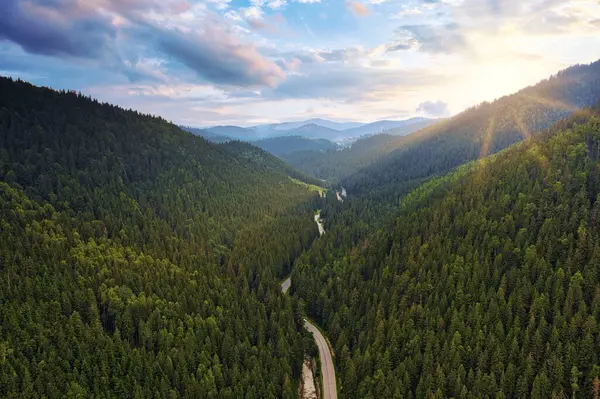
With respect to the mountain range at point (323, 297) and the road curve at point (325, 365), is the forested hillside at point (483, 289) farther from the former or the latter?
the road curve at point (325, 365)

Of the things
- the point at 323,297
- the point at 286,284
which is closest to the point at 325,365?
the point at 323,297

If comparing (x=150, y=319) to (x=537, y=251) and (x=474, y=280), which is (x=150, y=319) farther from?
(x=537, y=251)

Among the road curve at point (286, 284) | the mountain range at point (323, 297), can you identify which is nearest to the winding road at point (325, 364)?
the mountain range at point (323, 297)

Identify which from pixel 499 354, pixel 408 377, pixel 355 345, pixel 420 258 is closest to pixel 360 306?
pixel 355 345

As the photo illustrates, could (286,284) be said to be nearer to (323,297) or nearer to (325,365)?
(323,297)

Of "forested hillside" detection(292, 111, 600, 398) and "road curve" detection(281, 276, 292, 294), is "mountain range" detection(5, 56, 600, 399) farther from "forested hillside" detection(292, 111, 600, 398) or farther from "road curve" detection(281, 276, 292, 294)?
"road curve" detection(281, 276, 292, 294)
